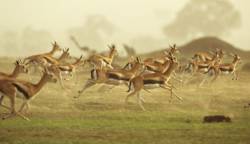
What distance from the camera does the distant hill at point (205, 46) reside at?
88.1 ft

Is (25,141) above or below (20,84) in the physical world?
below

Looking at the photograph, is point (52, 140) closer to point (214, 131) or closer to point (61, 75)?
point (214, 131)

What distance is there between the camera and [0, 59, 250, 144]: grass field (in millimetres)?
11039

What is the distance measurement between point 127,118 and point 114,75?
296 centimetres

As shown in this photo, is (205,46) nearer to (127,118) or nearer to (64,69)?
(64,69)

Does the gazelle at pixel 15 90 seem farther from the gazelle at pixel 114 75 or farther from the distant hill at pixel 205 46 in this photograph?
the distant hill at pixel 205 46

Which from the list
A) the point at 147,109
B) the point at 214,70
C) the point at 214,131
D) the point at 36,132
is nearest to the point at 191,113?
the point at 147,109

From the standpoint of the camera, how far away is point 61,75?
1720cm

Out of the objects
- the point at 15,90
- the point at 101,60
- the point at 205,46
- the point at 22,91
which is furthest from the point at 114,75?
the point at 205,46

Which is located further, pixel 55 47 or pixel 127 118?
pixel 55 47

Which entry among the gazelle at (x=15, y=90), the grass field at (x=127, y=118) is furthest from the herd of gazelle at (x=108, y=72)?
the grass field at (x=127, y=118)

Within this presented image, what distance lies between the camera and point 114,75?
51.6 ft

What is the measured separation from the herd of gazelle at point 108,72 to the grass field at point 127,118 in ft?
1.10

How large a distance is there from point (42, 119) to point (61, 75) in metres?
4.75
